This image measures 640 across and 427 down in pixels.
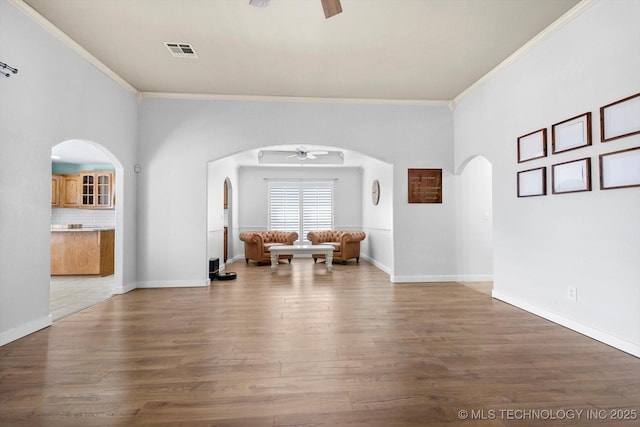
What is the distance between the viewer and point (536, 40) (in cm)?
357

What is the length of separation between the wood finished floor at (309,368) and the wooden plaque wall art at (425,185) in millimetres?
2182

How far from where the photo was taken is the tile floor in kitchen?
3.94m

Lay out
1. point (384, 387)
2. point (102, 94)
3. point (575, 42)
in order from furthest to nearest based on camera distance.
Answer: point (102, 94) → point (575, 42) → point (384, 387)

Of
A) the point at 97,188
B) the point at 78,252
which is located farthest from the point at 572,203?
the point at 97,188

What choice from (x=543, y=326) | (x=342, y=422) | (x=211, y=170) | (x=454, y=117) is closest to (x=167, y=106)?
(x=211, y=170)

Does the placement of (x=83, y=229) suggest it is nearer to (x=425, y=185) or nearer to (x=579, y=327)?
(x=425, y=185)

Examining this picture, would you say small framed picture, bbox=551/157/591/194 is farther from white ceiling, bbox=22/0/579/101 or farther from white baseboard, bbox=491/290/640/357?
white ceiling, bbox=22/0/579/101

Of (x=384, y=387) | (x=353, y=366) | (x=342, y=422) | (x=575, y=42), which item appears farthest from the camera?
(x=575, y=42)

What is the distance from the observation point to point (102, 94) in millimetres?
4262

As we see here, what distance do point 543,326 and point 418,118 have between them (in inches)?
145

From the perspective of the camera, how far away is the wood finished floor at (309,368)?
1.78 metres

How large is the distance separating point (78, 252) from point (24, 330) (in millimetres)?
3655

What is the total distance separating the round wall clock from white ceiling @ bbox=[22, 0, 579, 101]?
3.12 metres

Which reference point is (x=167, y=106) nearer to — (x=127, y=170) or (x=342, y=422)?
(x=127, y=170)
